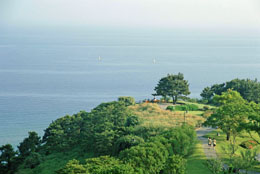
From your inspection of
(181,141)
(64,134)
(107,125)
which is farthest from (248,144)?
(64,134)

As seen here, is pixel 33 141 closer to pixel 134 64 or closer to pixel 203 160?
pixel 203 160

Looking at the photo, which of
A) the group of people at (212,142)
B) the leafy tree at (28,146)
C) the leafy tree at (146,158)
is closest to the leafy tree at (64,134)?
the leafy tree at (28,146)

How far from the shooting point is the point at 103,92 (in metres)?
112

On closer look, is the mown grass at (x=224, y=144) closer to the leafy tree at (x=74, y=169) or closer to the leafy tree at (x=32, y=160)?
the leafy tree at (x=74, y=169)

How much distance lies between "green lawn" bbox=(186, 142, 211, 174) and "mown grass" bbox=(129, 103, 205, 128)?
7630 mm

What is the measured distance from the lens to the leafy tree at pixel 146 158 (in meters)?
31.1

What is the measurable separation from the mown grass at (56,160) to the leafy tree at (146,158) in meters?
13.4

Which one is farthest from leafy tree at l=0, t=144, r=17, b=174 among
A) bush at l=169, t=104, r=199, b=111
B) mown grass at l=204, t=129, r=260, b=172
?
bush at l=169, t=104, r=199, b=111

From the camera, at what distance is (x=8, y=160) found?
43500mm

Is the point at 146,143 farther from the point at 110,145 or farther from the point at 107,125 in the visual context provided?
the point at 107,125

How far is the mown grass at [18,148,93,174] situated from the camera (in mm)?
44406

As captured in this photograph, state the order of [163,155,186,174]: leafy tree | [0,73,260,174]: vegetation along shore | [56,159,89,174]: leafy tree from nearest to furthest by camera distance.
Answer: [56,159,89,174]: leafy tree → [163,155,186,174]: leafy tree → [0,73,260,174]: vegetation along shore

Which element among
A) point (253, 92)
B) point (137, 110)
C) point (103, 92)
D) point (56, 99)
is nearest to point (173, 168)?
point (137, 110)

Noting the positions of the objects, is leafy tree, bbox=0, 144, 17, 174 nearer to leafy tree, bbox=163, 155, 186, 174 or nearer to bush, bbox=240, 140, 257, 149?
leafy tree, bbox=163, 155, 186, 174
